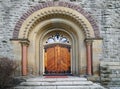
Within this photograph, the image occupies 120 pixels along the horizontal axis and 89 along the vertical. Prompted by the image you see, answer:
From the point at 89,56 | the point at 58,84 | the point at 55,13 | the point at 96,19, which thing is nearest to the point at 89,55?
the point at 89,56

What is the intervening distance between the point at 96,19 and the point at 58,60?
2964 millimetres

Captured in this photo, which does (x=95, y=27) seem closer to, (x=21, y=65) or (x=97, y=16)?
(x=97, y=16)

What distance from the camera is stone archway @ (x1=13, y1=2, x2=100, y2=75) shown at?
1409 cm

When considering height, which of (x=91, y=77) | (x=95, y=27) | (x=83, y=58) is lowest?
(x=91, y=77)

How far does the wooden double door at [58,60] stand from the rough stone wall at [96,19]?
2112mm

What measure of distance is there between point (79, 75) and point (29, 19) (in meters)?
3.53

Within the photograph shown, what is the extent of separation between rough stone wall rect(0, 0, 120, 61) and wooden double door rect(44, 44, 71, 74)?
6.93 ft

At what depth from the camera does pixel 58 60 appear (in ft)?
50.8

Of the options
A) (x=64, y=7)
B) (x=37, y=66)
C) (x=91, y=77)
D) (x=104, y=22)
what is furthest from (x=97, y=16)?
(x=37, y=66)

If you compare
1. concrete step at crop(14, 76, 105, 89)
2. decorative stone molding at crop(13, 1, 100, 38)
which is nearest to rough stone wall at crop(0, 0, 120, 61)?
decorative stone molding at crop(13, 1, 100, 38)

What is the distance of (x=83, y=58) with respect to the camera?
1434 centimetres

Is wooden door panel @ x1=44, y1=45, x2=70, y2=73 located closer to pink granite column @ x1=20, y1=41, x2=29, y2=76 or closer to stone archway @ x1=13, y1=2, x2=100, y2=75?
stone archway @ x1=13, y1=2, x2=100, y2=75

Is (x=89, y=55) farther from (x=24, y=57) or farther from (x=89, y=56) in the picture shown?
(x=24, y=57)

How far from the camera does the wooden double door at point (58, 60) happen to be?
15477 mm
